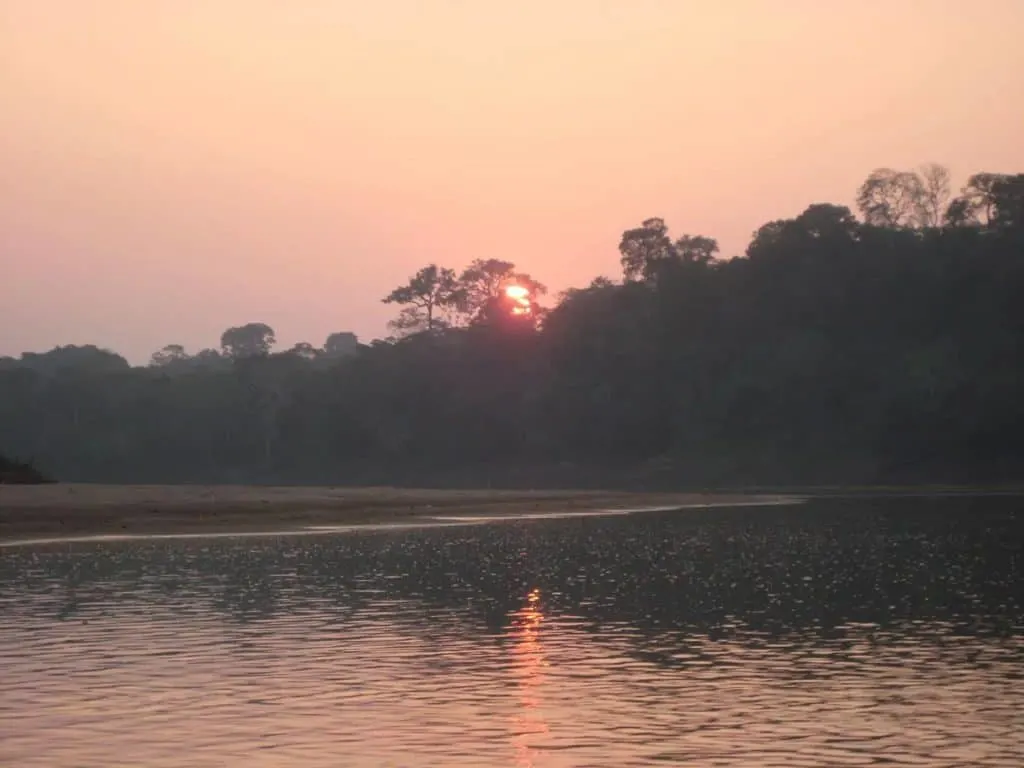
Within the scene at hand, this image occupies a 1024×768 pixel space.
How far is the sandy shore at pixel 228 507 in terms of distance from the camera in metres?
70.3

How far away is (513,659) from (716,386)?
141 m

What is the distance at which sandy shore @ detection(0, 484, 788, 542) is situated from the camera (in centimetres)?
7031

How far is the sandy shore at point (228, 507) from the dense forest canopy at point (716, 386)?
47.7 m

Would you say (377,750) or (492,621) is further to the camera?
(492,621)

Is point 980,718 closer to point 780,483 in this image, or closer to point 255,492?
point 255,492

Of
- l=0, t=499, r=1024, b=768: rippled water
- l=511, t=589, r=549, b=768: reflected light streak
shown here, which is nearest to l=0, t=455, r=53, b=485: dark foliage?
l=0, t=499, r=1024, b=768: rippled water

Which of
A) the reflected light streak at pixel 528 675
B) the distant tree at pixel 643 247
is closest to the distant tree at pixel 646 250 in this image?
the distant tree at pixel 643 247

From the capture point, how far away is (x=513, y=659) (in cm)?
2930

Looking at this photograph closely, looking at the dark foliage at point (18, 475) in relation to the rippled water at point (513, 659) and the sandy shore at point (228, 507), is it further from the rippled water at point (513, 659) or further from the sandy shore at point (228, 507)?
the rippled water at point (513, 659)

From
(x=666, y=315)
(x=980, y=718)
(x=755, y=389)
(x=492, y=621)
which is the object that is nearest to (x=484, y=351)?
(x=666, y=315)

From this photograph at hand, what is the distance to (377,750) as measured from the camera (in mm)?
20656

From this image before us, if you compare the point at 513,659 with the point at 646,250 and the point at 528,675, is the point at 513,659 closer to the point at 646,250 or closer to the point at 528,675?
the point at 528,675

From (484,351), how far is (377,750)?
572 ft

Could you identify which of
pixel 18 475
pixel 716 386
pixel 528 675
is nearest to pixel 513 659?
pixel 528 675
